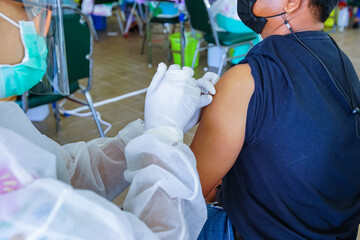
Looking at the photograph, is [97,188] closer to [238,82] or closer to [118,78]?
[238,82]

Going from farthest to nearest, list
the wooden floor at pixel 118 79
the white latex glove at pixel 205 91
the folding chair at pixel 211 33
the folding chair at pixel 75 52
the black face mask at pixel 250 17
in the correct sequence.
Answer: the folding chair at pixel 211 33, the wooden floor at pixel 118 79, the folding chair at pixel 75 52, the black face mask at pixel 250 17, the white latex glove at pixel 205 91

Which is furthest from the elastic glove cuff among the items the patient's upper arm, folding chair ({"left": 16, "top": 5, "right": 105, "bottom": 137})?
folding chair ({"left": 16, "top": 5, "right": 105, "bottom": 137})

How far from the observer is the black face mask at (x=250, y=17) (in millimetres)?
938

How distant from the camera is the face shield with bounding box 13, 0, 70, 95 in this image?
4.34ft

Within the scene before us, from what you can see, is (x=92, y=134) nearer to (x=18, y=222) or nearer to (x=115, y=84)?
(x=115, y=84)

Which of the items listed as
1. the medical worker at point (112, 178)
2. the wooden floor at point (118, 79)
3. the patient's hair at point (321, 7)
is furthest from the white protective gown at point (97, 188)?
the patient's hair at point (321, 7)

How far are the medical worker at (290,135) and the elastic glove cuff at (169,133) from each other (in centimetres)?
12

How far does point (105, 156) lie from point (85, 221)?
1.42 feet

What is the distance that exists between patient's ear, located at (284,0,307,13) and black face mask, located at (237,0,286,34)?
0.08 m

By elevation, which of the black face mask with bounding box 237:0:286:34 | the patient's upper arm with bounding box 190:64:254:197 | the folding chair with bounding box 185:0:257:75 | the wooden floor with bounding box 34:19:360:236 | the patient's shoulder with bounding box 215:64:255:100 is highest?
the black face mask with bounding box 237:0:286:34

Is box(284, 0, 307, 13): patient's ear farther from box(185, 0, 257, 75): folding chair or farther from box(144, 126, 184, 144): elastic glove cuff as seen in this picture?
box(185, 0, 257, 75): folding chair

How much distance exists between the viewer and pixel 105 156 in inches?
35.6

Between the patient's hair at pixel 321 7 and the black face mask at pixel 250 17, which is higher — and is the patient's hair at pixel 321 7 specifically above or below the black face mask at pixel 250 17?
above

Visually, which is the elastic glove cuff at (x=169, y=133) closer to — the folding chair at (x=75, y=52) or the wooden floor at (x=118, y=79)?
the wooden floor at (x=118, y=79)
